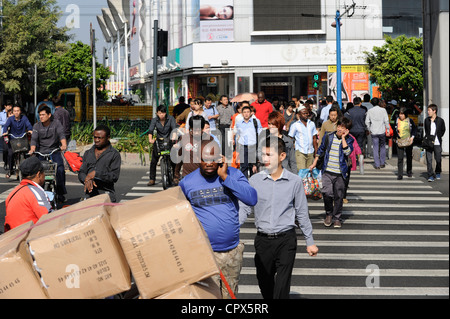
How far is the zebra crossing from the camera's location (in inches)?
320

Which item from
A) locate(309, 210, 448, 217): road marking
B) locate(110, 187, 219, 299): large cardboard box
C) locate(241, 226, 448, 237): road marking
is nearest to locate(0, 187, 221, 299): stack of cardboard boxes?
locate(110, 187, 219, 299): large cardboard box

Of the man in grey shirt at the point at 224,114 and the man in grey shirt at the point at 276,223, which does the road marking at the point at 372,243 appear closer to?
the man in grey shirt at the point at 276,223

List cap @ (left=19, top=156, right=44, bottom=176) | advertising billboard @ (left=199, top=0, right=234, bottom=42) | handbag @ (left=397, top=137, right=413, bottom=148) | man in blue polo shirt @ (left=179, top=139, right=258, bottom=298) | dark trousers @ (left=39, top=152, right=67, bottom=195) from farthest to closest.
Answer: advertising billboard @ (left=199, top=0, right=234, bottom=42), handbag @ (left=397, top=137, right=413, bottom=148), dark trousers @ (left=39, top=152, right=67, bottom=195), cap @ (left=19, top=156, right=44, bottom=176), man in blue polo shirt @ (left=179, top=139, right=258, bottom=298)

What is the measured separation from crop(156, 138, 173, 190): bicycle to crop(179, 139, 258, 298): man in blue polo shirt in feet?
31.8

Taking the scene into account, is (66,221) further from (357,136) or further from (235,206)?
(357,136)

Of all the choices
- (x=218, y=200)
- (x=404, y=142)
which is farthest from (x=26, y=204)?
(x=404, y=142)

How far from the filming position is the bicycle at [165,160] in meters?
15.7

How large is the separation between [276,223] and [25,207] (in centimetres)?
206

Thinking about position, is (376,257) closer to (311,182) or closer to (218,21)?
(311,182)

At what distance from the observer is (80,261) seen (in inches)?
167

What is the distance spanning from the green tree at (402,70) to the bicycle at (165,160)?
Answer: 2306 centimetres

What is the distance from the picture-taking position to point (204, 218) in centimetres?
595

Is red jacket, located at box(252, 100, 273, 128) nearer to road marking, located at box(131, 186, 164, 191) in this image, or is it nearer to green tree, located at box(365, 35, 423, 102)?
road marking, located at box(131, 186, 164, 191)
